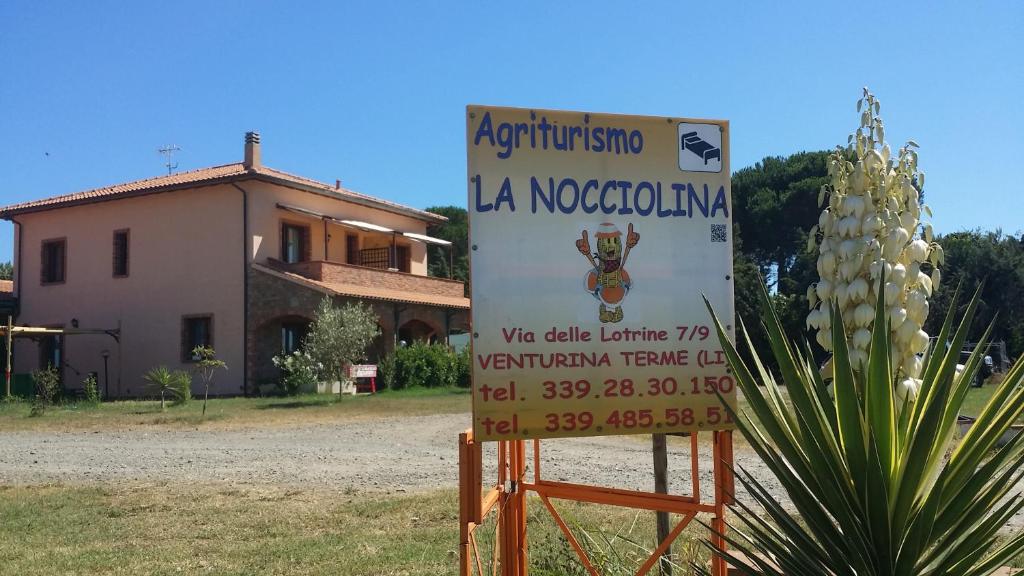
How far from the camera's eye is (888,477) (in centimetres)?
215

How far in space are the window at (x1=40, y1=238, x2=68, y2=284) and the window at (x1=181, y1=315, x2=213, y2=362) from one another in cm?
658

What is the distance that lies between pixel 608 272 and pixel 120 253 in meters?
30.2

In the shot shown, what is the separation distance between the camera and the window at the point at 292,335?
27766 mm

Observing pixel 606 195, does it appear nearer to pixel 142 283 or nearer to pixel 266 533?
pixel 266 533

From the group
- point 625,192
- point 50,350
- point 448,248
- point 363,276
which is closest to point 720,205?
point 625,192

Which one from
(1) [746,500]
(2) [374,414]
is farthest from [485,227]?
(2) [374,414]

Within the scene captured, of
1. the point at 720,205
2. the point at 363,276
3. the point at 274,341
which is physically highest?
the point at 363,276

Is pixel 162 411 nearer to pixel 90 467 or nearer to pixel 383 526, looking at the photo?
pixel 90 467

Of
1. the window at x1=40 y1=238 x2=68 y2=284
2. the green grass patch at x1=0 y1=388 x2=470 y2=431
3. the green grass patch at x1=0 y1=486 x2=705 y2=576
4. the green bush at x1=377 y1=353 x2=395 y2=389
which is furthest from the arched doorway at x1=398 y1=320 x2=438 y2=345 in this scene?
the green grass patch at x1=0 y1=486 x2=705 y2=576

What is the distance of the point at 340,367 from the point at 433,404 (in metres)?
3.76

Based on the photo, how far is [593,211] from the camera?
318cm

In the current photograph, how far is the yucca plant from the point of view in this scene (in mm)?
2113

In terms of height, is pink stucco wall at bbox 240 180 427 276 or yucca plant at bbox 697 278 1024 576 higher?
pink stucco wall at bbox 240 180 427 276

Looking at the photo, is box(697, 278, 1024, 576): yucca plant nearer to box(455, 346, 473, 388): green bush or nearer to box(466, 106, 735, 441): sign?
box(466, 106, 735, 441): sign
